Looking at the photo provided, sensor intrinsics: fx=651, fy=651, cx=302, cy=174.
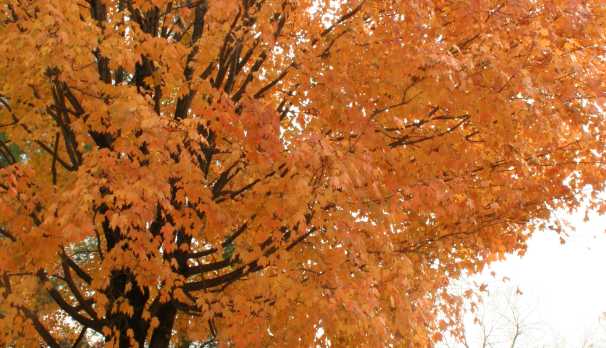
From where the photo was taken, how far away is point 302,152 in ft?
15.0

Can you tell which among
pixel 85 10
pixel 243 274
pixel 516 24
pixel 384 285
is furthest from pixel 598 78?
pixel 85 10

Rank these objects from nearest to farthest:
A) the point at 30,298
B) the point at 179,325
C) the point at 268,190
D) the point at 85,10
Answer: the point at 268,190
the point at 85,10
the point at 30,298
the point at 179,325

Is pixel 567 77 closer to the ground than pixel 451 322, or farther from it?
farther from it

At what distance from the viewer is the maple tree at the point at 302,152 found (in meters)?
4.83

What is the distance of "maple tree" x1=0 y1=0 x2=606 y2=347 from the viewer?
4.83 m

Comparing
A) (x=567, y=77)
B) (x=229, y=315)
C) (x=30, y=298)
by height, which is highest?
(x=567, y=77)

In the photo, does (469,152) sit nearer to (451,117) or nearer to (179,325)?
(451,117)

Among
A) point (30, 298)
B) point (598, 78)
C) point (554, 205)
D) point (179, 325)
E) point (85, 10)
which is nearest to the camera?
point (598, 78)

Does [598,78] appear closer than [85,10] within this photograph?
Yes

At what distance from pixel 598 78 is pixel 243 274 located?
3829 millimetres

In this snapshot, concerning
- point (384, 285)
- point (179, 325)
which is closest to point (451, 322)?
point (384, 285)

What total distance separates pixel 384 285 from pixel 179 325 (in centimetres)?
431

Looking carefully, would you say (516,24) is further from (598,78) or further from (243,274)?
(243,274)

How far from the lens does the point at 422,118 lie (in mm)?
6246
